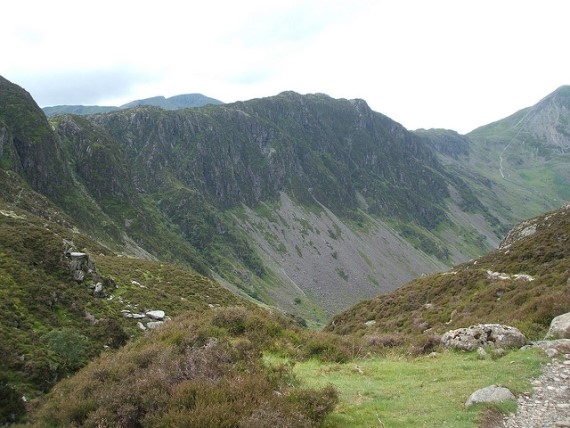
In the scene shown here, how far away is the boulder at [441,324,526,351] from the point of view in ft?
53.5

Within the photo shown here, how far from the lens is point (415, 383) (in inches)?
524

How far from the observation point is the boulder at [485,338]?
16297 millimetres

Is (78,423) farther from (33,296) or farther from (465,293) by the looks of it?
(465,293)

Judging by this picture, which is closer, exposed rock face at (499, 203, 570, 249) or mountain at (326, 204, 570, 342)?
mountain at (326, 204, 570, 342)

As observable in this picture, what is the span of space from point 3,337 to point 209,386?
12500 mm

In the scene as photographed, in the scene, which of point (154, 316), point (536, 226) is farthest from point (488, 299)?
point (536, 226)

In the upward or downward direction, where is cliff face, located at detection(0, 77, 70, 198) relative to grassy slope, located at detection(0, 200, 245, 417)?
upward

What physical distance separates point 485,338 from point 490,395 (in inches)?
241

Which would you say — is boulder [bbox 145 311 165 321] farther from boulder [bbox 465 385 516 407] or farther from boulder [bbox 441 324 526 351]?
boulder [bbox 465 385 516 407]

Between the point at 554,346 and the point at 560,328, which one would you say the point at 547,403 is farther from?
the point at 560,328

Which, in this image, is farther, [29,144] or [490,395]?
[29,144]

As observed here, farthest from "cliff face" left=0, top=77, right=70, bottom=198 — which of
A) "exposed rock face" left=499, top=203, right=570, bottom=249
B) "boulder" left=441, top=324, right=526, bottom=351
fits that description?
"boulder" left=441, top=324, right=526, bottom=351

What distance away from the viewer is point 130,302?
31.7 meters

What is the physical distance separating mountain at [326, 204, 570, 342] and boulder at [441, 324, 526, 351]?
4.89ft
